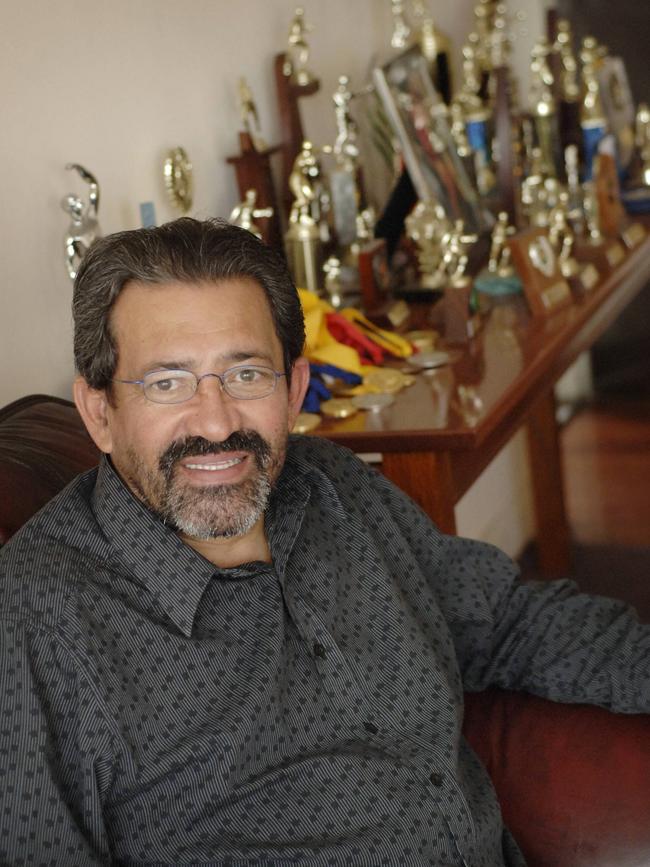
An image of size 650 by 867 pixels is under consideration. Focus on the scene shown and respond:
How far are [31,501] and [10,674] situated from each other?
0.34m

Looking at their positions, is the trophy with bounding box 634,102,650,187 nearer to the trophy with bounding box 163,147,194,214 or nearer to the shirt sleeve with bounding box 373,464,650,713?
the trophy with bounding box 163,147,194,214

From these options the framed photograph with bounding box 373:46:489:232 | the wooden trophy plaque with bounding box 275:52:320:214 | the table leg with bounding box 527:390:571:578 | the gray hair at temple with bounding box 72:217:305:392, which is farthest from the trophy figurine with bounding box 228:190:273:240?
→ the table leg with bounding box 527:390:571:578

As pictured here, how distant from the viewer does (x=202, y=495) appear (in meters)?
1.44

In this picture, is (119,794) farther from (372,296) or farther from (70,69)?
(372,296)

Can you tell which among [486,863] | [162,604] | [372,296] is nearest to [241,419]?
[162,604]

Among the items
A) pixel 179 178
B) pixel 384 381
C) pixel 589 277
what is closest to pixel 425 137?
pixel 589 277

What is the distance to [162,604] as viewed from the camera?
137cm

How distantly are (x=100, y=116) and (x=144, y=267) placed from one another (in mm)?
1056

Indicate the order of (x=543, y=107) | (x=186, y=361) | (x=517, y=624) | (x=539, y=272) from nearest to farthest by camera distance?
(x=186, y=361), (x=517, y=624), (x=539, y=272), (x=543, y=107)

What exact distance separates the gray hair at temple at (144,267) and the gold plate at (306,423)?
2.48ft

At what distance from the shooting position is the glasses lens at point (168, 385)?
4.68 feet

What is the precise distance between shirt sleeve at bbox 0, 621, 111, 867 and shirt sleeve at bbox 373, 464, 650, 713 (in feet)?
1.92

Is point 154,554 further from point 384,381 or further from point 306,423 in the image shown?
point 384,381

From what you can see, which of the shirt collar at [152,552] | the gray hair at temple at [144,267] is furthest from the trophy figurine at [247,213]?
the shirt collar at [152,552]
